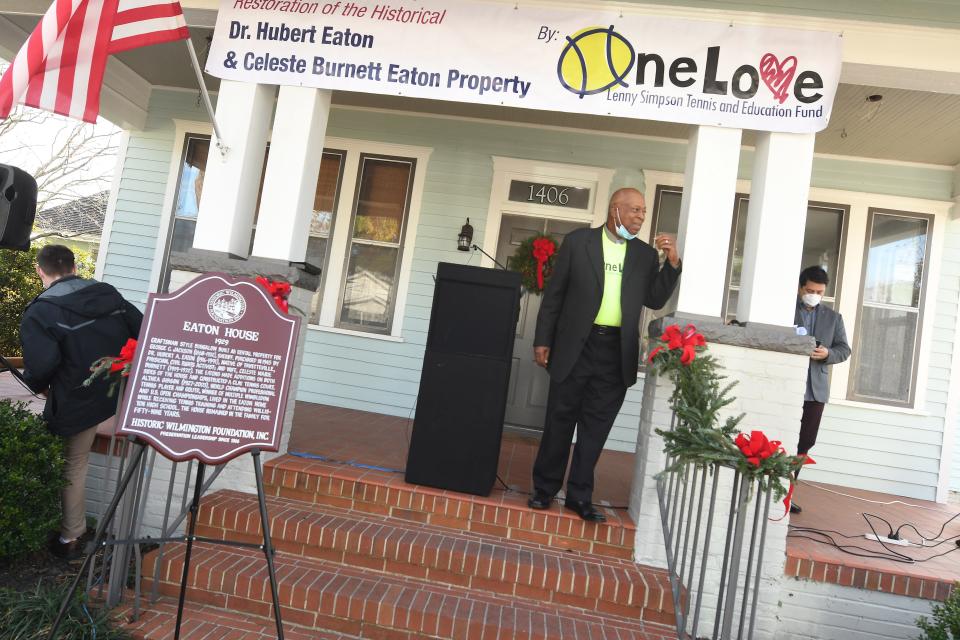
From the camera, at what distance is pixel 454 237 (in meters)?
5.82

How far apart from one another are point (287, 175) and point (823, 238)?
5054mm

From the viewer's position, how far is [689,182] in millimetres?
3449

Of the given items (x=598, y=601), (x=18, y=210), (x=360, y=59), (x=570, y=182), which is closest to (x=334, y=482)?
(x=598, y=601)

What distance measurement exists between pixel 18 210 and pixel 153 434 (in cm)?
189

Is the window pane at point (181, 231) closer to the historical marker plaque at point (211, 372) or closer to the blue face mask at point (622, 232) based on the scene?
the historical marker plaque at point (211, 372)

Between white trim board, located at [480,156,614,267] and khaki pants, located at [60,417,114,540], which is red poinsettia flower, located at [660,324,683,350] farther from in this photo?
khaki pants, located at [60,417,114,540]

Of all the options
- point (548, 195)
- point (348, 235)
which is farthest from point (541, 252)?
point (348, 235)

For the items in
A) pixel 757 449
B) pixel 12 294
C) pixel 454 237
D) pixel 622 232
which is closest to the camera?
pixel 757 449

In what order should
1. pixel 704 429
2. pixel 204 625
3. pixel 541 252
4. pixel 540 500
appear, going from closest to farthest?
1. pixel 704 429
2. pixel 204 625
3. pixel 540 500
4. pixel 541 252

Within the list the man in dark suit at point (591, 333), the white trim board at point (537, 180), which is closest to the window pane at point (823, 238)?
the white trim board at point (537, 180)

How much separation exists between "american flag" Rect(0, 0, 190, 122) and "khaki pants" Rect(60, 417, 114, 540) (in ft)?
5.64

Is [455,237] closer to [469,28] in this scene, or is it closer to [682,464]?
[469,28]

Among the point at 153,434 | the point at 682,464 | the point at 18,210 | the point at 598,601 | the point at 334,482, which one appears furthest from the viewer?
the point at 334,482

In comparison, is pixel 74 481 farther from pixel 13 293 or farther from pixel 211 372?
pixel 13 293
